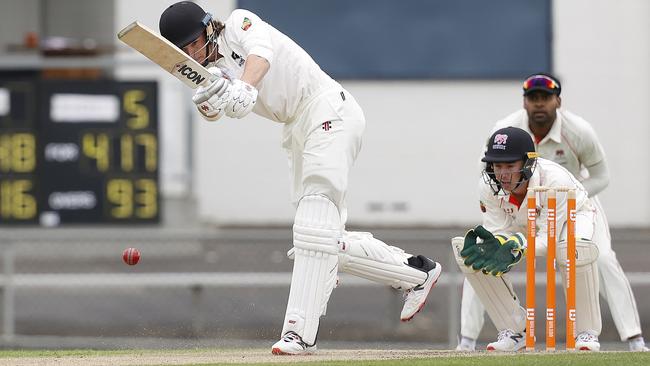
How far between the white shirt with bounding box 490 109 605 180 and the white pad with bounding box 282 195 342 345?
1969 millimetres

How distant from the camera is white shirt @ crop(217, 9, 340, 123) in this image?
6.98m

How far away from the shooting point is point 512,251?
7.00 metres

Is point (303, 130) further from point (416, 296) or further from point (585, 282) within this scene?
point (585, 282)

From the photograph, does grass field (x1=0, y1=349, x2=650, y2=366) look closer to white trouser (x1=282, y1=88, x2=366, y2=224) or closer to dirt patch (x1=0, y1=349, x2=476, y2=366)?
dirt patch (x1=0, y1=349, x2=476, y2=366)

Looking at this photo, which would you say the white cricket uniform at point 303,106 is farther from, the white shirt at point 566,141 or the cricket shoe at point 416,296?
the white shirt at point 566,141

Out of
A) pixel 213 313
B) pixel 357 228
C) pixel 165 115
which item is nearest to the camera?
pixel 213 313

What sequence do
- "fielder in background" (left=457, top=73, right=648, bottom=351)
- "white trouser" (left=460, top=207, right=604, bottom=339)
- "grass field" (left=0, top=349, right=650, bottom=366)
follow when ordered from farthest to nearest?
1. "fielder in background" (left=457, top=73, right=648, bottom=351)
2. "white trouser" (left=460, top=207, right=604, bottom=339)
3. "grass field" (left=0, top=349, right=650, bottom=366)

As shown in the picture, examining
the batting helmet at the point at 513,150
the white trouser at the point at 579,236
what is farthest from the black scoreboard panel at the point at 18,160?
the batting helmet at the point at 513,150

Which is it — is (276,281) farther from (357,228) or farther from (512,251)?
(357,228)

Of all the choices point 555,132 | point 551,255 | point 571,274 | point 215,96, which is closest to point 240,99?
point 215,96

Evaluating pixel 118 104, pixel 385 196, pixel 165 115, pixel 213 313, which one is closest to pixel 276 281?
pixel 213 313

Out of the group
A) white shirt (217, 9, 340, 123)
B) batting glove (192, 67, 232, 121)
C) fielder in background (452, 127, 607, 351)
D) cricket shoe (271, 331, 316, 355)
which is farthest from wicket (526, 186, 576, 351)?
batting glove (192, 67, 232, 121)

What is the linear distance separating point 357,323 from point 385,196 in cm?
861

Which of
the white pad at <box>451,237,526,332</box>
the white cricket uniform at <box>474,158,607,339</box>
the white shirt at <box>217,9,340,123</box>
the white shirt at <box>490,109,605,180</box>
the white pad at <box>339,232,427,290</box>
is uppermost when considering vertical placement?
the white shirt at <box>217,9,340,123</box>
